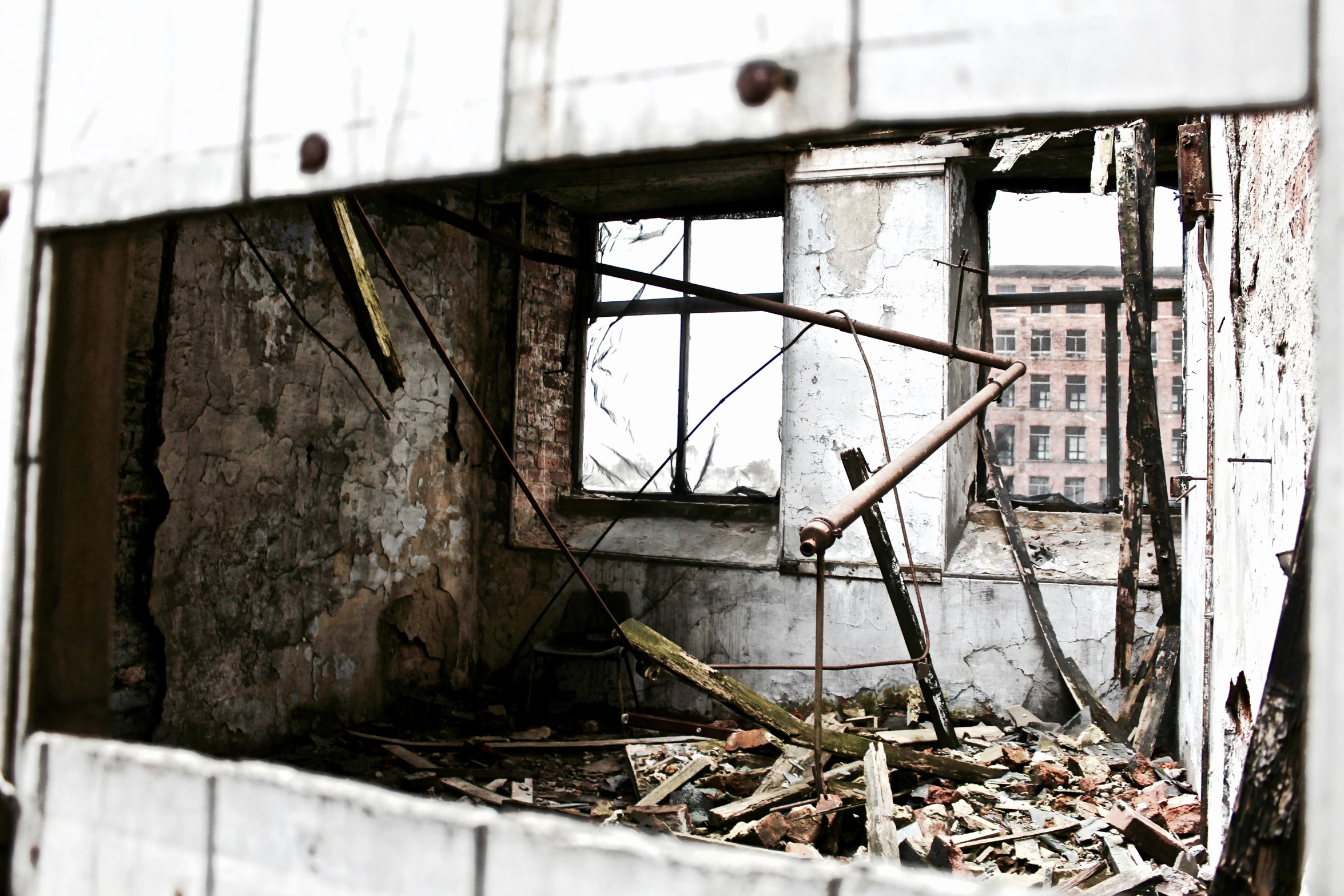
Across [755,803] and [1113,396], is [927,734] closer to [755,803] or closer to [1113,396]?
[755,803]

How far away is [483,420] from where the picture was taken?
10.5 feet

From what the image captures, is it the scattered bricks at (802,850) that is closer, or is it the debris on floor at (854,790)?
the scattered bricks at (802,850)

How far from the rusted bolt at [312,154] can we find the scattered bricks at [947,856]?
253cm

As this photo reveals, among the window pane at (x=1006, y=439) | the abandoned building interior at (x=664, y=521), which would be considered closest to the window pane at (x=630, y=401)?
the abandoned building interior at (x=664, y=521)

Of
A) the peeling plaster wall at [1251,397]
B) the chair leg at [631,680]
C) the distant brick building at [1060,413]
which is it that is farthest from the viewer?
the distant brick building at [1060,413]

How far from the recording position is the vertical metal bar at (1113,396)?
5535 millimetres

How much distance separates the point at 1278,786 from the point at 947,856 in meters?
2.13

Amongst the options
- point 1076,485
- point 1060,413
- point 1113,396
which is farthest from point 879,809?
point 1076,485

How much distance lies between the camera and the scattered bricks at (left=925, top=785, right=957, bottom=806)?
11.2 feet

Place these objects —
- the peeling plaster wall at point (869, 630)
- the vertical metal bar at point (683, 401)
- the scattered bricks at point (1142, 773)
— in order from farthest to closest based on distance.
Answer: the vertical metal bar at point (683, 401)
the peeling plaster wall at point (869, 630)
the scattered bricks at point (1142, 773)

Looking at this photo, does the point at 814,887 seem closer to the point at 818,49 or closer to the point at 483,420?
the point at 818,49

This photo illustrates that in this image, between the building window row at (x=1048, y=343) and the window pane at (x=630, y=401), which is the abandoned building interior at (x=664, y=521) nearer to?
the window pane at (x=630, y=401)

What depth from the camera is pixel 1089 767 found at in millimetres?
3719

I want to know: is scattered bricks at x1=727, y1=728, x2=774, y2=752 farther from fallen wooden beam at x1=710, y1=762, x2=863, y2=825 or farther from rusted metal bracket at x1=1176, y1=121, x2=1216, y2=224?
rusted metal bracket at x1=1176, y1=121, x2=1216, y2=224
